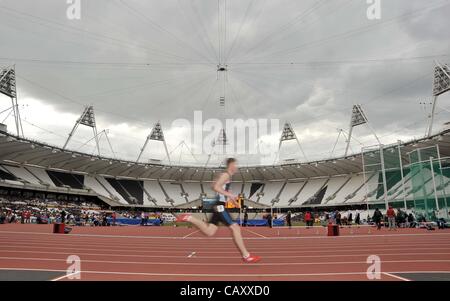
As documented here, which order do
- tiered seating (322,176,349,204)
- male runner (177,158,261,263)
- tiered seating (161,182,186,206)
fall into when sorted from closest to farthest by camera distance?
male runner (177,158,261,263) < tiered seating (322,176,349,204) < tiered seating (161,182,186,206)

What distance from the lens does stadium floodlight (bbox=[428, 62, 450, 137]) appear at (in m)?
45.3

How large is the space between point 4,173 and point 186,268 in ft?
172

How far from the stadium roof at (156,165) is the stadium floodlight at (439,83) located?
382cm

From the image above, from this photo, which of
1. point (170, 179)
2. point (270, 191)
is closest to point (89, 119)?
point (170, 179)

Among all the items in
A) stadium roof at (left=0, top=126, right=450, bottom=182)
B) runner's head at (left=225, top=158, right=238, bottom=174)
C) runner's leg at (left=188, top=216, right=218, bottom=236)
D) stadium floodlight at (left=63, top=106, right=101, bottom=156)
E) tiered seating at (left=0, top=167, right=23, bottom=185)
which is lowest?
runner's leg at (left=188, top=216, right=218, bottom=236)

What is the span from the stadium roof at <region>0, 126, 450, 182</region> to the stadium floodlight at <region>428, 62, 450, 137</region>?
3.82 metres

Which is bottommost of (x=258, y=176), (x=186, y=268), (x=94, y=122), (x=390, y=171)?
(x=186, y=268)

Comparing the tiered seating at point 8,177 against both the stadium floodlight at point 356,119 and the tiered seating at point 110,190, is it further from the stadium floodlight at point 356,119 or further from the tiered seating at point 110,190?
the stadium floodlight at point 356,119

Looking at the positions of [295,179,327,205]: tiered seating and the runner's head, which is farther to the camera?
[295,179,327,205]: tiered seating

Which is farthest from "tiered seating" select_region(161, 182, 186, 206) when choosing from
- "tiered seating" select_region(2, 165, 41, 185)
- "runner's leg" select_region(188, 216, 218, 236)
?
"runner's leg" select_region(188, 216, 218, 236)

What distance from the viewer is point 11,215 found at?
3816cm

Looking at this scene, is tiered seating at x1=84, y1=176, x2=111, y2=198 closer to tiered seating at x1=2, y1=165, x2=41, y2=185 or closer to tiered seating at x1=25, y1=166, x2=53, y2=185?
tiered seating at x1=25, y1=166, x2=53, y2=185
